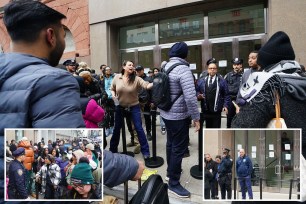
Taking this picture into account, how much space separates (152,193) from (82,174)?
0.42 metres

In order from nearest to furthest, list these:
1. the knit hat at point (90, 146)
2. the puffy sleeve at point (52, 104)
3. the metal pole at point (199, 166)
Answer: the puffy sleeve at point (52, 104) < the knit hat at point (90, 146) < the metal pole at point (199, 166)

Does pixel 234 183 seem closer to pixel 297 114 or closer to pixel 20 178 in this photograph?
pixel 297 114

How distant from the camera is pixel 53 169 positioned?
1240 millimetres

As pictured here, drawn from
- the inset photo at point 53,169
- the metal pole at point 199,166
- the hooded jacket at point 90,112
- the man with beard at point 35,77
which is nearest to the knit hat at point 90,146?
the inset photo at point 53,169

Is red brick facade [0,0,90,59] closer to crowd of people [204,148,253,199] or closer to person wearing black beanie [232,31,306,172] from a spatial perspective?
person wearing black beanie [232,31,306,172]

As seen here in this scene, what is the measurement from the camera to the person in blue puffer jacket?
4.73ft

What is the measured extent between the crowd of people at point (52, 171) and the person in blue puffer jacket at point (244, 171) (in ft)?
2.25

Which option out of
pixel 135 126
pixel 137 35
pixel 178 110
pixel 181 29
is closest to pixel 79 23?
pixel 137 35

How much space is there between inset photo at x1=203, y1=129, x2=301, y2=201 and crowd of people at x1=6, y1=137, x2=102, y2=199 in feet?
1.96

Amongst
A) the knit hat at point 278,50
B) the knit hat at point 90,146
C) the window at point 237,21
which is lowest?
the knit hat at point 90,146

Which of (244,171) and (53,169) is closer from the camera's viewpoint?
(53,169)

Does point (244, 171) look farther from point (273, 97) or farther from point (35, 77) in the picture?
point (35, 77)

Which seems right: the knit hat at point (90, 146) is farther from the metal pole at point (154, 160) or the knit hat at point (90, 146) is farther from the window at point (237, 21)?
the window at point (237, 21)

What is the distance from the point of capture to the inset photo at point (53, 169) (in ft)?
4.00
